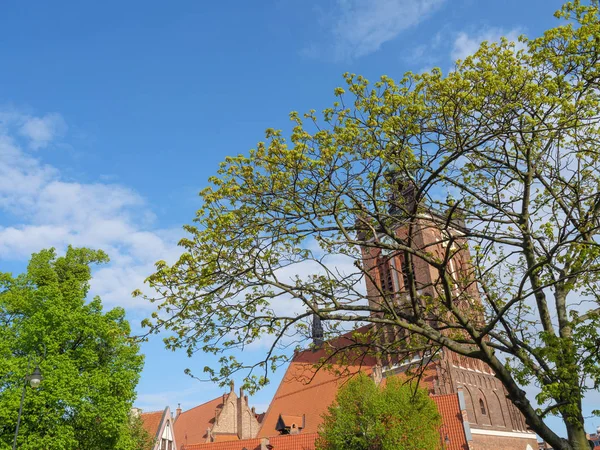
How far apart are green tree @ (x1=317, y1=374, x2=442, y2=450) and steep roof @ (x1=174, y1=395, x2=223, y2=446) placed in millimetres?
25890

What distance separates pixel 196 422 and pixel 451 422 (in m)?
32.5

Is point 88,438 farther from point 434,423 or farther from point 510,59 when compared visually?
point 510,59

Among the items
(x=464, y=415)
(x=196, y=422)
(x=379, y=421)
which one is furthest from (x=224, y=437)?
(x=464, y=415)

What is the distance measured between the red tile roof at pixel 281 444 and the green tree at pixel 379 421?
6009 mm

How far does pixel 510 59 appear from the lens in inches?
352

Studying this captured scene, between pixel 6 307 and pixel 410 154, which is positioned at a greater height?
pixel 6 307

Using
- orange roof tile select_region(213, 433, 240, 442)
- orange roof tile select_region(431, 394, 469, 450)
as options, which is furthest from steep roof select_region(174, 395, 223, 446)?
orange roof tile select_region(431, 394, 469, 450)

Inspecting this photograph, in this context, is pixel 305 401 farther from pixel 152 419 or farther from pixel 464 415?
pixel 464 415

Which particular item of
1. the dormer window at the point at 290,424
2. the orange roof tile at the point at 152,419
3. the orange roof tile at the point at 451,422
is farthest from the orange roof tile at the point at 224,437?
the orange roof tile at the point at 451,422

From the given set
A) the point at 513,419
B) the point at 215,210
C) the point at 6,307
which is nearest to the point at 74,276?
the point at 6,307

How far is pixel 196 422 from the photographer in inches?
2224

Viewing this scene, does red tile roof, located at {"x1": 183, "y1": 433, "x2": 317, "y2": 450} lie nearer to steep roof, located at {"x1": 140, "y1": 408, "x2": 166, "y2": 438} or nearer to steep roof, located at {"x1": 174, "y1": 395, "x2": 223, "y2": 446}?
steep roof, located at {"x1": 140, "y1": 408, "x2": 166, "y2": 438}

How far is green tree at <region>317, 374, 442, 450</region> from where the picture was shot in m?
28.9

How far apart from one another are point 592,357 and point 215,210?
240 inches
